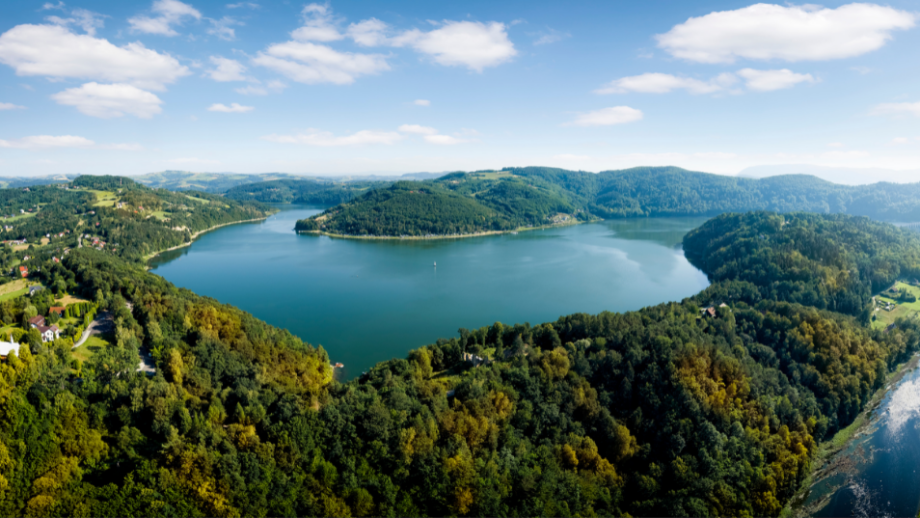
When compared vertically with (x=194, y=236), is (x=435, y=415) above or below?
below

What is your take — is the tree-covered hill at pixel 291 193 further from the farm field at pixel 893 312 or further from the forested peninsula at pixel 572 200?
the farm field at pixel 893 312

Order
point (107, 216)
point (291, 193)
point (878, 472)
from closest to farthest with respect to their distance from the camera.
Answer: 1. point (878, 472)
2. point (107, 216)
3. point (291, 193)

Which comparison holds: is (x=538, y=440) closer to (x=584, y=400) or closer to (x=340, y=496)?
A: (x=584, y=400)

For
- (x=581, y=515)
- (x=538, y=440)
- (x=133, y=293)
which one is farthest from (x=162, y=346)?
(x=581, y=515)

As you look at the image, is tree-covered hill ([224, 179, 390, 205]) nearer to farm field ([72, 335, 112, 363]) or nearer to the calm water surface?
farm field ([72, 335, 112, 363])

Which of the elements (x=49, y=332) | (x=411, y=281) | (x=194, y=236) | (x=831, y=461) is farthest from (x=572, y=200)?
(x=49, y=332)

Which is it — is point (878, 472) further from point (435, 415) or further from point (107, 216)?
point (107, 216)

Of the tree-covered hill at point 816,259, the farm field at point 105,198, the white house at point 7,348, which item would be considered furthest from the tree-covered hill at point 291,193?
the white house at point 7,348
